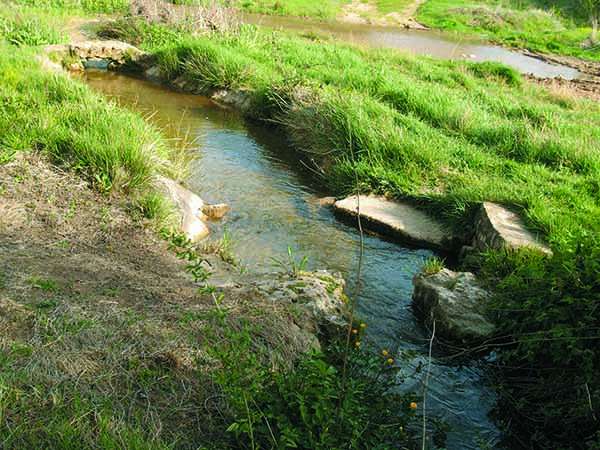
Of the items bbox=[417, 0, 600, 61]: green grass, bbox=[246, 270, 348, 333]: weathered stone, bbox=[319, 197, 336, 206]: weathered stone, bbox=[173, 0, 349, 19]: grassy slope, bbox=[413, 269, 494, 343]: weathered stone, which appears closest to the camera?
bbox=[246, 270, 348, 333]: weathered stone

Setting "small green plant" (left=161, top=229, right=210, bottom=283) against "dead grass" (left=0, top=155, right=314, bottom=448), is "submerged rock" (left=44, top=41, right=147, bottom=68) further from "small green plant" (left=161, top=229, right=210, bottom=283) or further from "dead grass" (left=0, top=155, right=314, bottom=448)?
"dead grass" (left=0, top=155, right=314, bottom=448)

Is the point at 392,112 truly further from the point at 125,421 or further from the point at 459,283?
the point at 125,421

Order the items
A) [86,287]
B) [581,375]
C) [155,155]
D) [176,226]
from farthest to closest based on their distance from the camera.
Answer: [155,155], [176,226], [86,287], [581,375]

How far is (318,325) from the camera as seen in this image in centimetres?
489

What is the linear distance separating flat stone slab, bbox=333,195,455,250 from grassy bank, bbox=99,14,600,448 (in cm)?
22

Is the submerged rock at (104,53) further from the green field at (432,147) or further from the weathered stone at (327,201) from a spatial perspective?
the weathered stone at (327,201)

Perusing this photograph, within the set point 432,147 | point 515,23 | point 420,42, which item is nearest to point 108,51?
point 432,147

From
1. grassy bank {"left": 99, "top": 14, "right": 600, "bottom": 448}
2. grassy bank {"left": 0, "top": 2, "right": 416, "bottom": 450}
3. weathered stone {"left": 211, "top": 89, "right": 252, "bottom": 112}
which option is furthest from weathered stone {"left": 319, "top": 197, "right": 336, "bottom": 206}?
weathered stone {"left": 211, "top": 89, "right": 252, "bottom": 112}

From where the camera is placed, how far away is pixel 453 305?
227 inches

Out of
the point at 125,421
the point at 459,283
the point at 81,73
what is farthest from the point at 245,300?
the point at 81,73

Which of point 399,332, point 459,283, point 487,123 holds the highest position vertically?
point 487,123

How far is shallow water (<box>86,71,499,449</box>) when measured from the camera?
196 inches

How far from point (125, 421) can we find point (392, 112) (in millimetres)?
8170

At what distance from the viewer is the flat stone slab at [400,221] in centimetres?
784
